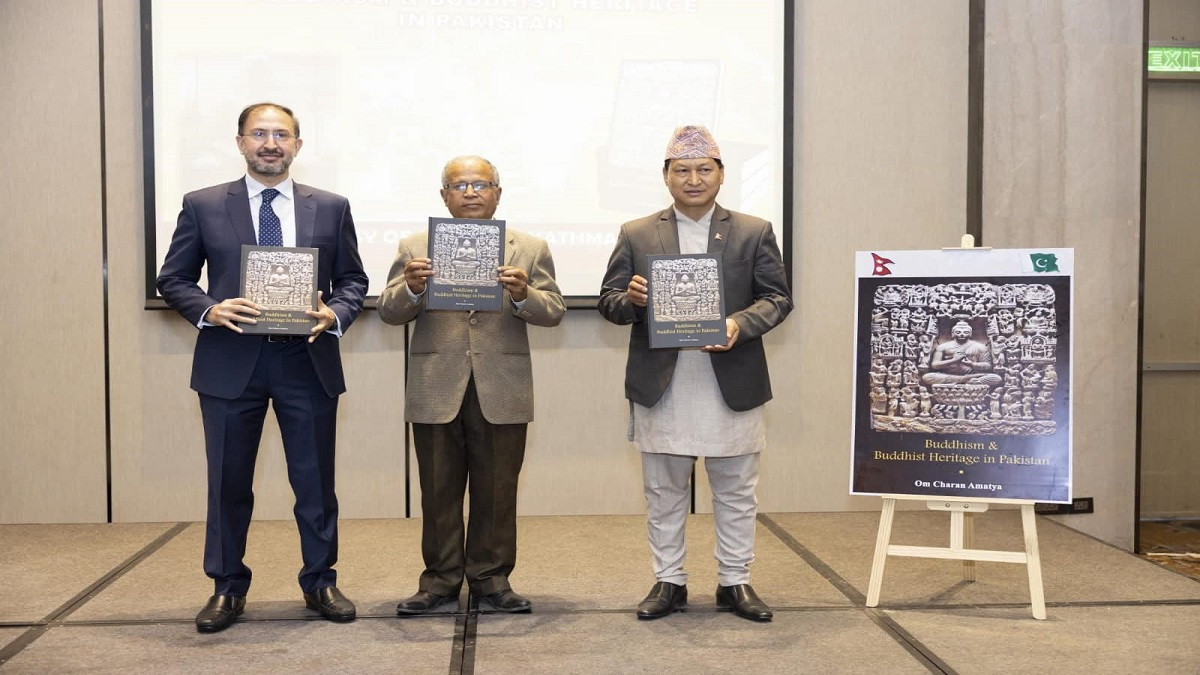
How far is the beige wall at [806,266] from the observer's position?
479cm

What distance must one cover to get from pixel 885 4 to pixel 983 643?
318 centimetres

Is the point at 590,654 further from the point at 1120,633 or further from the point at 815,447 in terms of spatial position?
the point at 815,447

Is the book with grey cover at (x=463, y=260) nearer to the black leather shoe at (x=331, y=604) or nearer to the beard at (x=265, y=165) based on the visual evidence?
the beard at (x=265, y=165)

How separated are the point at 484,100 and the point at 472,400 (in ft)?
6.45

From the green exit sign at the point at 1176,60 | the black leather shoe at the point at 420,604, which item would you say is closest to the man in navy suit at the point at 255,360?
the black leather shoe at the point at 420,604

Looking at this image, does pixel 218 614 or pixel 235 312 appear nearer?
pixel 235 312

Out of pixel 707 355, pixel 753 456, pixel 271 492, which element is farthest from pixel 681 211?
pixel 271 492

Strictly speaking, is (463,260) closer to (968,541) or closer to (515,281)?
(515,281)

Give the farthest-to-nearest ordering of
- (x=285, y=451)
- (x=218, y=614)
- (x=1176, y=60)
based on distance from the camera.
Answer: (x=1176, y=60), (x=285, y=451), (x=218, y=614)

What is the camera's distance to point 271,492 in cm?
495

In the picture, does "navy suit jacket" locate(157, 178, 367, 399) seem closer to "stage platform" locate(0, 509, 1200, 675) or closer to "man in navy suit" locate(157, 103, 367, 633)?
"man in navy suit" locate(157, 103, 367, 633)

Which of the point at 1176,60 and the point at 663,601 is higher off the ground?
the point at 1176,60

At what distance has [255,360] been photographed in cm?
322

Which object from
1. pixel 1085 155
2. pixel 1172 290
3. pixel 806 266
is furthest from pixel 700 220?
pixel 1172 290
